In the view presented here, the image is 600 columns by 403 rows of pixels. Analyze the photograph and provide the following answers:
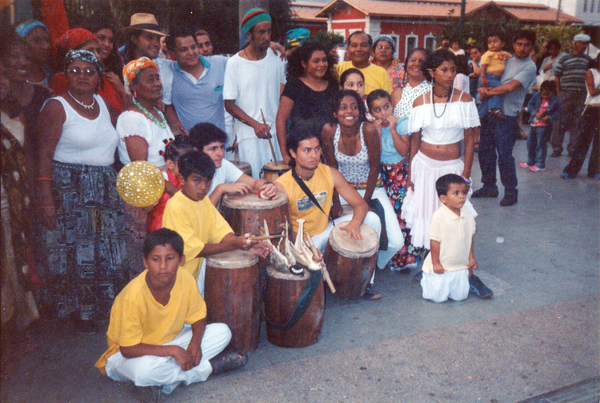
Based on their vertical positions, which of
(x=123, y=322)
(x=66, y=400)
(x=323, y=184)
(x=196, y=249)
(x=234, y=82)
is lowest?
(x=66, y=400)

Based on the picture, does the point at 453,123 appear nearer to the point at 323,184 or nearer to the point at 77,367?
the point at 323,184

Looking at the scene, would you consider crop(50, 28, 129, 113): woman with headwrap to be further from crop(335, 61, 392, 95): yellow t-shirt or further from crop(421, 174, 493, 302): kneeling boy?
crop(421, 174, 493, 302): kneeling boy

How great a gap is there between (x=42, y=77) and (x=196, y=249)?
173 cm

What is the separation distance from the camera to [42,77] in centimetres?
365

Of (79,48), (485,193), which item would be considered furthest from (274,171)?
(485,193)

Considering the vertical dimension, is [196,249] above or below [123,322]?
above

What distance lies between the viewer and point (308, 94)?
14.6 ft

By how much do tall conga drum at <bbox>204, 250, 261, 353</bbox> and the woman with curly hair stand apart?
138cm

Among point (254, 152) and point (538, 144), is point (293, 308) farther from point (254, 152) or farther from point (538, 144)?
point (538, 144)

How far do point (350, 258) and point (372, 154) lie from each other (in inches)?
38.7

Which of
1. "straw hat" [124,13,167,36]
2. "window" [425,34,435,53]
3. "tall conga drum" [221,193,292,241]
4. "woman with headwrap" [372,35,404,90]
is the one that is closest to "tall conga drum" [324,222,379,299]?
"tall conga drum" [221,193,292,241]

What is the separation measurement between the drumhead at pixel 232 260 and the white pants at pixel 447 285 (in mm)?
1539

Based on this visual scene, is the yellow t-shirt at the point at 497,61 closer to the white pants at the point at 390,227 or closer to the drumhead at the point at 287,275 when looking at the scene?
the white pants at the point at 390,227

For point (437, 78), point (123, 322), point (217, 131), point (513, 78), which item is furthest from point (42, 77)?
point (513, 78)
